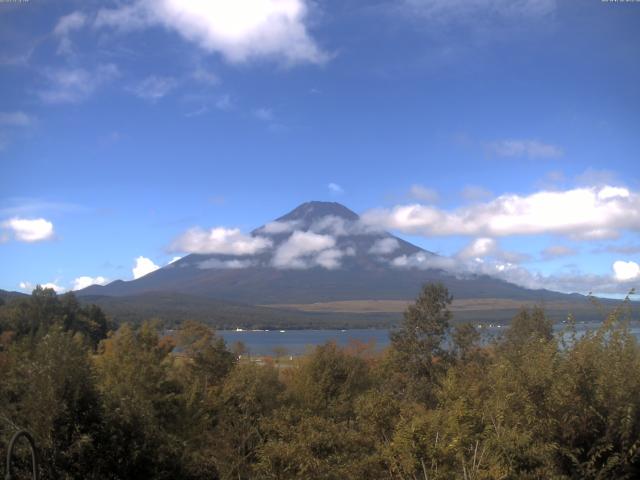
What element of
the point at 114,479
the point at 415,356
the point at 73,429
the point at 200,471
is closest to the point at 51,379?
the point at 73,429

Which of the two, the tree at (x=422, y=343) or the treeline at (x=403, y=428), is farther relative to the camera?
the tree at (x=422, y=343)

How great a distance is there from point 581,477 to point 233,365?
19.3 meters

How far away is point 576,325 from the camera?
9805 mm

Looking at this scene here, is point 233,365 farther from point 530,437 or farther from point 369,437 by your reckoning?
point 530,437

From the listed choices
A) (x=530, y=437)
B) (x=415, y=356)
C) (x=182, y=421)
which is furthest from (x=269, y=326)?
(x=530, y=437)

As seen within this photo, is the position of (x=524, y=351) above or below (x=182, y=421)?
above

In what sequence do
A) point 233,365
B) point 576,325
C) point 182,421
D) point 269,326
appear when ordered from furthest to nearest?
1. point 269,326
2. point 233,365
3. point 182,421
4. point 576,325

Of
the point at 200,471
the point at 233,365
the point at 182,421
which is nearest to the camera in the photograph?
the point at 200,471

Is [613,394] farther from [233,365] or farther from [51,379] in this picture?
[233,365]

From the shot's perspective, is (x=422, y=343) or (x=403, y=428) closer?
(x=403, y=428)

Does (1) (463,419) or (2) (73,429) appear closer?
(2) (73,429)

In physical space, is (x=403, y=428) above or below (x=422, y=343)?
above

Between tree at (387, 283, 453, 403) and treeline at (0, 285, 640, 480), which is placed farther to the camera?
tree at (387, 283, 453, 403)

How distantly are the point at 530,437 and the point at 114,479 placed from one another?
5.93 metres
